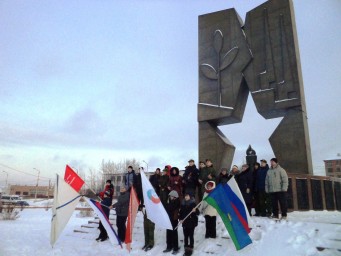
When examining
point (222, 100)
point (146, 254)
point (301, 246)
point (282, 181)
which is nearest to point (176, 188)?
point (146, 254)

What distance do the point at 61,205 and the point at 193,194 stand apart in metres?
3.82

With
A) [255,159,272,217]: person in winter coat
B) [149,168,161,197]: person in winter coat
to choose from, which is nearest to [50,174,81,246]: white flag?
[149,168,161,197]: person in winter coat

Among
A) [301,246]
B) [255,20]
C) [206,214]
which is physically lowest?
[301,246]

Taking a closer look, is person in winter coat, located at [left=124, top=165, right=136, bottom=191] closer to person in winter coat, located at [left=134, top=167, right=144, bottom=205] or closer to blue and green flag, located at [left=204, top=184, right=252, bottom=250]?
person in winter coat, located at [left=134, top=167, right=144, bottom=205]

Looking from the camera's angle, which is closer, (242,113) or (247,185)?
(247,185)

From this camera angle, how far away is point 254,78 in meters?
13.8

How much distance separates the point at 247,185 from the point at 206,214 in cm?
177

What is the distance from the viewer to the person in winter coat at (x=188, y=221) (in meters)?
7.11

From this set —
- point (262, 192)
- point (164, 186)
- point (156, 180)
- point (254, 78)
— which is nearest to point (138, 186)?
point (156, 180)

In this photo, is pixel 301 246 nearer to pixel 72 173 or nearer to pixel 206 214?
pixel 206 214

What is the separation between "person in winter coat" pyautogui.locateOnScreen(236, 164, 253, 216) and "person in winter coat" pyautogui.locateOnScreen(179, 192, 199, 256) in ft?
5.99

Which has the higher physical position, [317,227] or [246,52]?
[246,52]

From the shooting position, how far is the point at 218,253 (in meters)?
6.69

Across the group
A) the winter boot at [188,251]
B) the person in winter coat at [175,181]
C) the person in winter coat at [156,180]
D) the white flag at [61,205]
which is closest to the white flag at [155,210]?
the winter boot at [188,251]
